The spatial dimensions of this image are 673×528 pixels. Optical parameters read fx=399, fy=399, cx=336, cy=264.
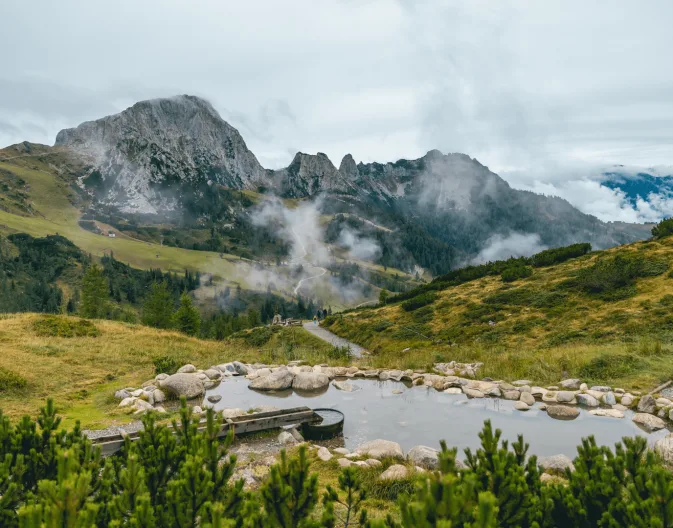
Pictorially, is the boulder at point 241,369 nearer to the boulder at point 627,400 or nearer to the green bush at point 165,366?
the green bush at point 165,366

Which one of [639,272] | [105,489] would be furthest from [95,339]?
[639,272]

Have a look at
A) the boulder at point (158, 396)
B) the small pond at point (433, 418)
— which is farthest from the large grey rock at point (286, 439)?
the boulder at point (158, 396)

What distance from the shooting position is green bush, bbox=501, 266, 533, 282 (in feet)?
135

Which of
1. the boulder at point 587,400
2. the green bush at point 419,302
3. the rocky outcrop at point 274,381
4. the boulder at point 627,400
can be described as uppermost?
the green bush at point 419,302

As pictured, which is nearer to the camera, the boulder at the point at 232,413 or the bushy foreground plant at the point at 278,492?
the bushy foreground plant at the point at 278,492

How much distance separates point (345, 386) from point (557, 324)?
1666 centimetres

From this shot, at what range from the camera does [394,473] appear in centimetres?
923

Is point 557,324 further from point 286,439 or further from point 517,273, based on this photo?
point 286,439

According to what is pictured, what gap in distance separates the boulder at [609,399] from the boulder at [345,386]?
9967 mm

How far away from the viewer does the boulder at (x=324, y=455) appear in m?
10.9

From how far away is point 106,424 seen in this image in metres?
14.2

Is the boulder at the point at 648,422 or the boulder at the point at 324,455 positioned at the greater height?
the boulder at the point at 648,422

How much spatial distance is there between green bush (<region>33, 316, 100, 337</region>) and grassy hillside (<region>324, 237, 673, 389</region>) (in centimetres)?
2290

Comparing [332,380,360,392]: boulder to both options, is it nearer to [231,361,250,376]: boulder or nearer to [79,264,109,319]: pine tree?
[231,361,250,376]: boulder
